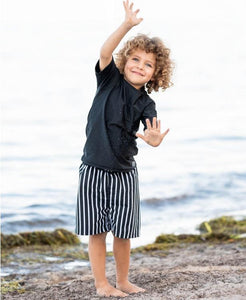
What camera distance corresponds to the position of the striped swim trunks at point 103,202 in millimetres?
4211

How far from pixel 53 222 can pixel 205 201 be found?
2.42 meters

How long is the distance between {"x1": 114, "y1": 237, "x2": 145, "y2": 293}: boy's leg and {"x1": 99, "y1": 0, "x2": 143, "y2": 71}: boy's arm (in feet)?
3.78

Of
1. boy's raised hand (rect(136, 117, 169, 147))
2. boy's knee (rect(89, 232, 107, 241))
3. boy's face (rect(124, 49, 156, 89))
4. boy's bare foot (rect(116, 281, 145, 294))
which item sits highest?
boy's face (rect(124, 49, 156, 89))

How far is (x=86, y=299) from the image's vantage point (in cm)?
431

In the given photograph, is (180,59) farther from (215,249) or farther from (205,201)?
(215,249)

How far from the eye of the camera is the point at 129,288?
444 cm

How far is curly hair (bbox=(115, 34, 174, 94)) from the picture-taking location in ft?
13.9

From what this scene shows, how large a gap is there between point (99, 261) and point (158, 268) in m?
1.37

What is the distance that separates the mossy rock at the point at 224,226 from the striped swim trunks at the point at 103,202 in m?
3.25

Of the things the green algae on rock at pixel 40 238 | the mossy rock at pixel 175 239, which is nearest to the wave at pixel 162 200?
the mossy rock at pixel 175 239

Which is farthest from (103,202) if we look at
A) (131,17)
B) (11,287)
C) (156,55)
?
(11,287)

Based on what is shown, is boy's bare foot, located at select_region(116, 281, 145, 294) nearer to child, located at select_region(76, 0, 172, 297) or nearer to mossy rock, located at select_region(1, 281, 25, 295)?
child, located at select_region(76, 0, 172, 297)

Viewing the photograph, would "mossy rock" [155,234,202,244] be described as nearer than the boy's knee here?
No

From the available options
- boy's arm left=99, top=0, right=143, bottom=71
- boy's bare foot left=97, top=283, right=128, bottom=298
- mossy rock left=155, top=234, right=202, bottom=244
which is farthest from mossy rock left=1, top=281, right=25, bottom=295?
mossy rock left=155, top=234, right=202, bottom=244
